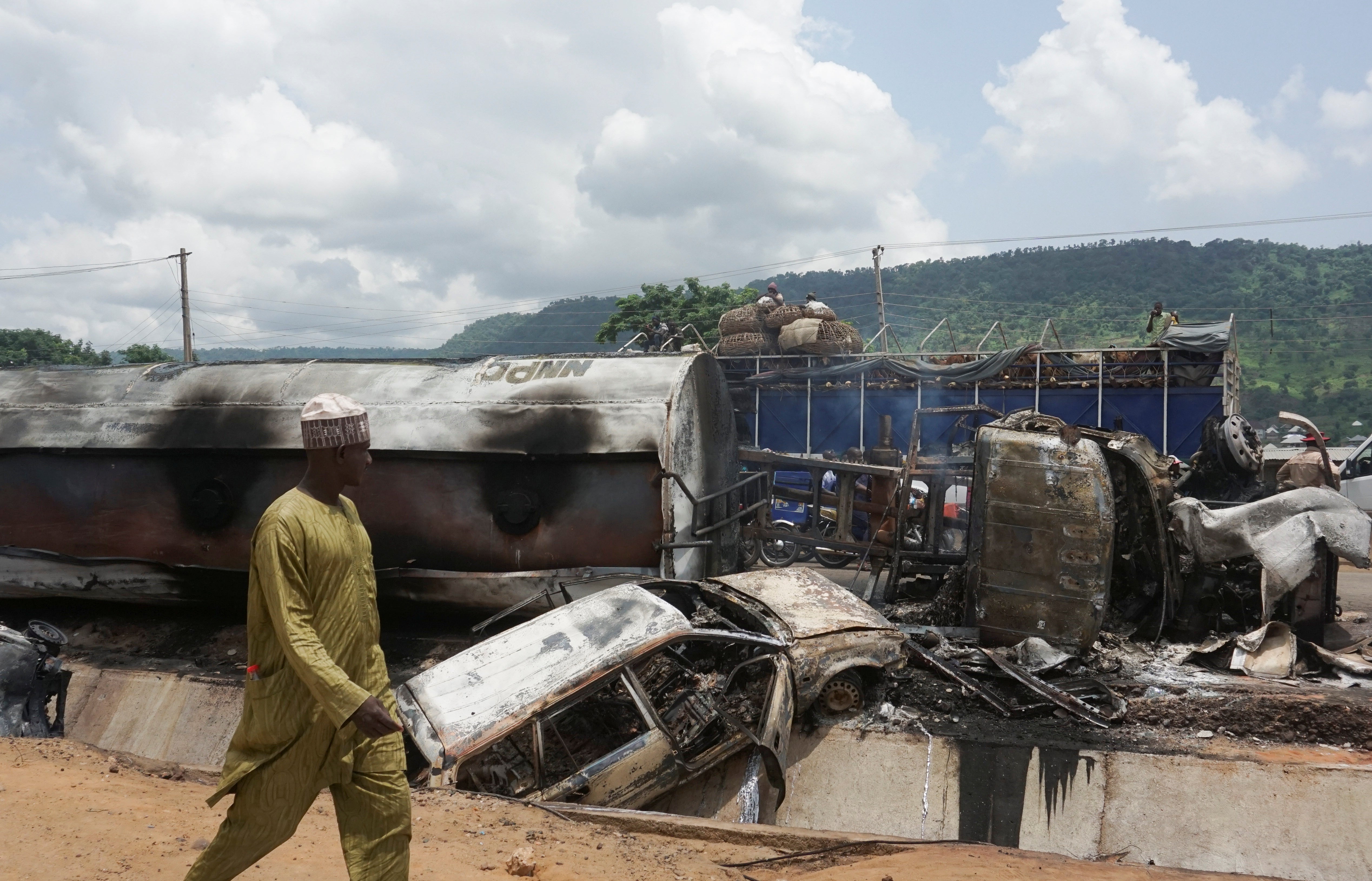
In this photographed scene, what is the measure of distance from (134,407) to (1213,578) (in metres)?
10.6

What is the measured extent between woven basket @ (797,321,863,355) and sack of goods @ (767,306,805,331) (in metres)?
0.63

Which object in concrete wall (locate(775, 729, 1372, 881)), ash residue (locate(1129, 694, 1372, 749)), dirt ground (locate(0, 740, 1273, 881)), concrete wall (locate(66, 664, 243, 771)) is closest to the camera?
dirt ground (locate(0, 740, 1273, 881))

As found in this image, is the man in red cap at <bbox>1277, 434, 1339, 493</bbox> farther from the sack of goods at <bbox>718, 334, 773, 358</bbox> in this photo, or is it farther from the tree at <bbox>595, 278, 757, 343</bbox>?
the tree at <bbox>595, 278, 757, 343</bbox>

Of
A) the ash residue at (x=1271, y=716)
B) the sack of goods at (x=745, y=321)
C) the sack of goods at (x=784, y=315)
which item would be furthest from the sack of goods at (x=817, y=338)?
the ash residue at (x=1271, y=716)

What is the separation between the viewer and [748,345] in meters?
20.2

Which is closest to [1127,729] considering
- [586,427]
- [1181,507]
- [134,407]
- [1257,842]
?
[1257,842]

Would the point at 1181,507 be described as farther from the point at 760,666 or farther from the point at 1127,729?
the point at 760,666

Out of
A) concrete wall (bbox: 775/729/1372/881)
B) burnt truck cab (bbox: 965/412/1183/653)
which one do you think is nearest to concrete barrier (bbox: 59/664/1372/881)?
concrete wall (bbox: 775/729/1372/881)

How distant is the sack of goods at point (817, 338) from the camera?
1925 cm

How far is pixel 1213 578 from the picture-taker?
305 inches

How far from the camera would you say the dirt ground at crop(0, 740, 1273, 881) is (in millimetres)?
3586

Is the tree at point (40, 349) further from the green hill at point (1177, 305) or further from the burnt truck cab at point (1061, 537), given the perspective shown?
the burnt truck cab at point (1061, 537)

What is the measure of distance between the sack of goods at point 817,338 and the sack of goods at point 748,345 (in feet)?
1.54

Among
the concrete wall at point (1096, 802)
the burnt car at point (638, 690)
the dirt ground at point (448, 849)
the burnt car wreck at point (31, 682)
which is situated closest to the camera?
the dirt ground at point (448, 849)
